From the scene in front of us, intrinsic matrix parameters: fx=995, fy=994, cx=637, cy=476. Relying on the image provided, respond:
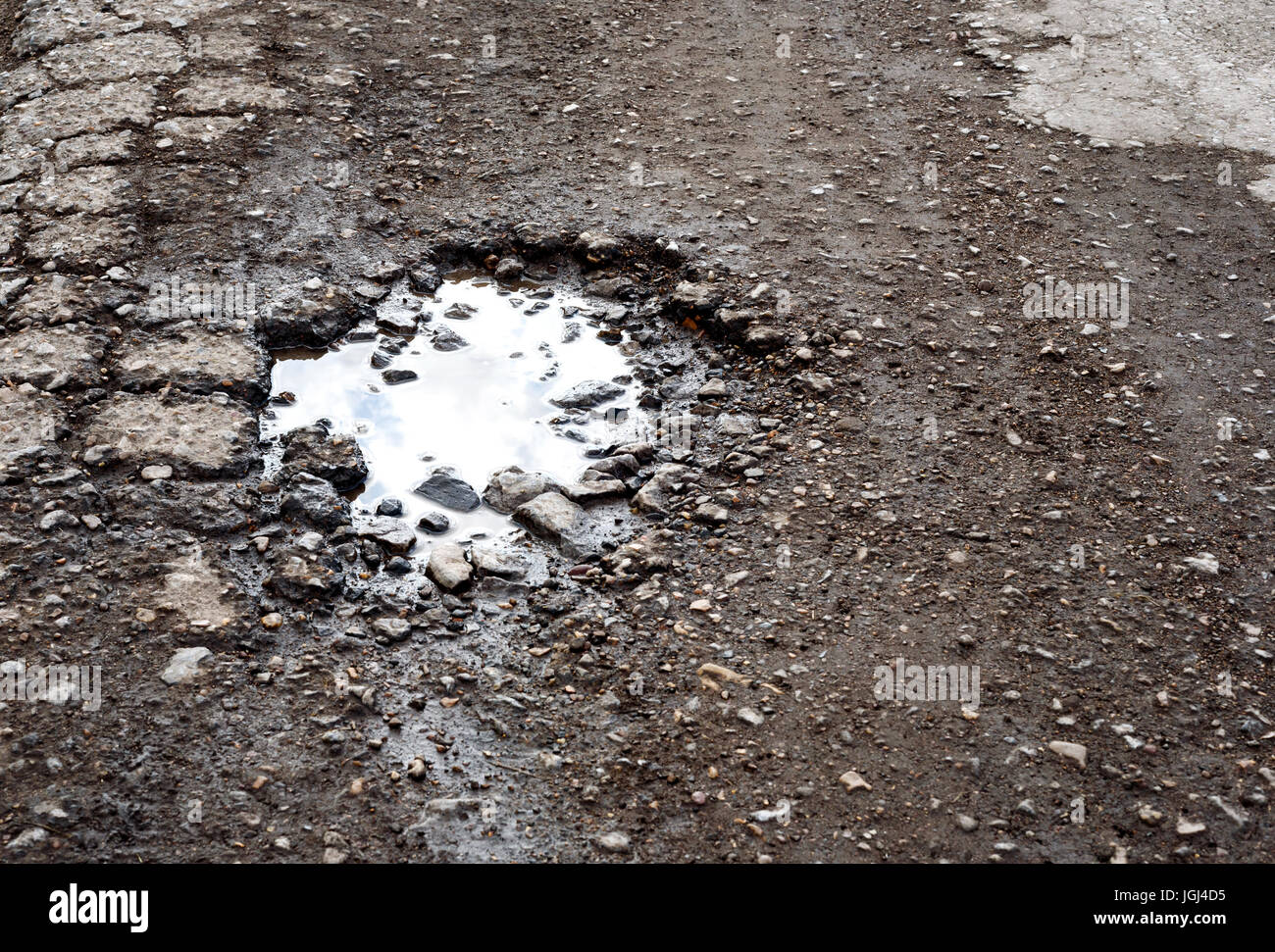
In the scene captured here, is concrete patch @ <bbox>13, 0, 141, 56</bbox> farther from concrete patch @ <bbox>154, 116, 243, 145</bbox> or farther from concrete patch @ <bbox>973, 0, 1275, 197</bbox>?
concrete patch @ <bbox>973, 0, 1275, 197</bbox>

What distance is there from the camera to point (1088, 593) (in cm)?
291

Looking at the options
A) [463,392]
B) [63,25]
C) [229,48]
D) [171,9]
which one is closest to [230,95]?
[229,48]

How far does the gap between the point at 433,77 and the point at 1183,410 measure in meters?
4.08

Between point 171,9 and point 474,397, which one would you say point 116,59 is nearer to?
point 171,9

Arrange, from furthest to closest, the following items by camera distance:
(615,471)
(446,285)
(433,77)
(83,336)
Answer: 1. (433,77)
2. (446,285)
3. (83,336)
4. (615,471)

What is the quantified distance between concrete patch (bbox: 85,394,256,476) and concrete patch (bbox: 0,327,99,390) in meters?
0.22

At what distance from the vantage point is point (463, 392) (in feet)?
12.5

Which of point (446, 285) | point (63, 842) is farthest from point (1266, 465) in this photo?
point (63, 842)

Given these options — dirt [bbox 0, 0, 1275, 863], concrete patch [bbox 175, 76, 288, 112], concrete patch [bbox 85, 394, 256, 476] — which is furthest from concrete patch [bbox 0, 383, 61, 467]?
concrete patch [bbox 175, 76, 288, 112]

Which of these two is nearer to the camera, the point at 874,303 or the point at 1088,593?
the point at 1088,593

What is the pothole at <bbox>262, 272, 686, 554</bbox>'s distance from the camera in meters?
3.33

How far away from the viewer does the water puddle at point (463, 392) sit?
3.40 m
